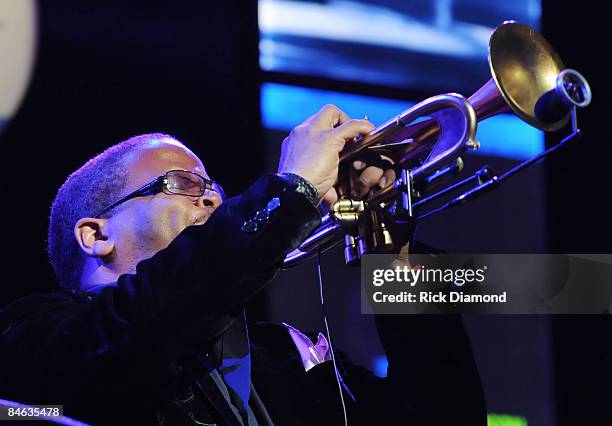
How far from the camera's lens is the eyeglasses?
2438 millimetres

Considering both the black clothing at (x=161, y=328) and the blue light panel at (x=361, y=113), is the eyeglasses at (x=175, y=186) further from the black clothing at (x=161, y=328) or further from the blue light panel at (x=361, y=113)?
the blue light panel at (x=361, y=113)

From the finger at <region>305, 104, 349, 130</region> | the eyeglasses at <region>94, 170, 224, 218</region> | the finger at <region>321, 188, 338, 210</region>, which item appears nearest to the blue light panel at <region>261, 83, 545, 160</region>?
the eyeglasses at <region>94, 170, 224, 218</region>

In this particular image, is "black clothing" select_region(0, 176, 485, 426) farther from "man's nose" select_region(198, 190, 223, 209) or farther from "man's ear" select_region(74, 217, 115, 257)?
"man's nose" select_region(198, 190, 223, 209)

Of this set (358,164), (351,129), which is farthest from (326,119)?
(358,164)

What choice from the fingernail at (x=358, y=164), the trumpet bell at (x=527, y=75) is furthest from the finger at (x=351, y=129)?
the trumpet bell at (x=527, y=75)

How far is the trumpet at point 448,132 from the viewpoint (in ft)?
7.07

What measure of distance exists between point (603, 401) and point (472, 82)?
163 centimetres

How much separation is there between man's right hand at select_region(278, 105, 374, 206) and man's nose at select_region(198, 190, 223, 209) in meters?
0.43

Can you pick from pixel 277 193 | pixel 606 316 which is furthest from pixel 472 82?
pixel 277 193

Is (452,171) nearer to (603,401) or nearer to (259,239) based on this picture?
(259,239)

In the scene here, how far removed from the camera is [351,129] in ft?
7.02

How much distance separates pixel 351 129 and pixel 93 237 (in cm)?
84

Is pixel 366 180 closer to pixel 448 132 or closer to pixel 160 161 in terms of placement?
pixel 448 132

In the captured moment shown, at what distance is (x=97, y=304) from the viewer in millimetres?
1961
